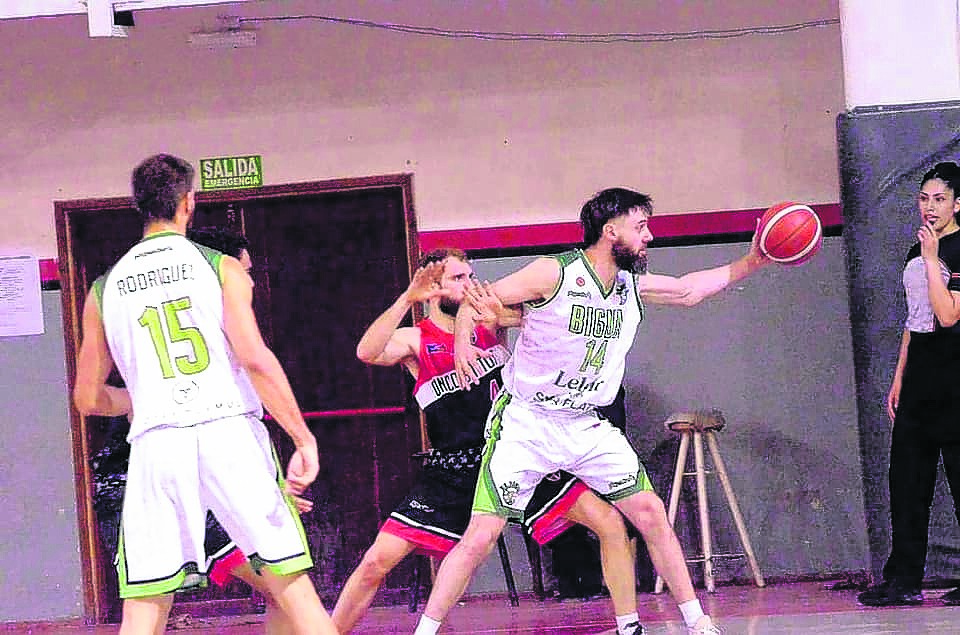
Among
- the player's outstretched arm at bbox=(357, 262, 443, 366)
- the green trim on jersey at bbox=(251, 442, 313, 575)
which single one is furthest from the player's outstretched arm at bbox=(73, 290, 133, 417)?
the player's outstretched arm at bbox=(357, 262, 443, 366)

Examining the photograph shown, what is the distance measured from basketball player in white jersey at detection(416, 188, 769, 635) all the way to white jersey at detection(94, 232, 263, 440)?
1508 mm

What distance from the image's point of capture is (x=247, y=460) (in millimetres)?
3910

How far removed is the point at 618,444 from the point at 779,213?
1225 mm

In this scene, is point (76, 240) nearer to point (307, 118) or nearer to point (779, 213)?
point (307, 118)

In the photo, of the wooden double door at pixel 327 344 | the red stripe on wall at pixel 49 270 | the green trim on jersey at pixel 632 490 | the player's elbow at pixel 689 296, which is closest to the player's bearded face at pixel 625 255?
the player's elbow at pixel 689 296

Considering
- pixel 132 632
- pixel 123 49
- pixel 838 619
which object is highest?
pixel 123 49

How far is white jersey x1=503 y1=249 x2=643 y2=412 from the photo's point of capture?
17.4 feet

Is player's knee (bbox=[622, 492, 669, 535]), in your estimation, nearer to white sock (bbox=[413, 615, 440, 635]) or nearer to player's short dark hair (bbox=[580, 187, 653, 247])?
white sock (bbox=[413, 615, 440, 635])

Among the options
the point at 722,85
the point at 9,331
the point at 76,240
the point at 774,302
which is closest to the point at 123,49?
the point at 76,240

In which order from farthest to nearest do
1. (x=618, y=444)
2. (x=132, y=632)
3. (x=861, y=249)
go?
(x=861, y=249), (x=618, y=444), (x=132, y=632)

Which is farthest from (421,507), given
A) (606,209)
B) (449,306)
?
(606,209)

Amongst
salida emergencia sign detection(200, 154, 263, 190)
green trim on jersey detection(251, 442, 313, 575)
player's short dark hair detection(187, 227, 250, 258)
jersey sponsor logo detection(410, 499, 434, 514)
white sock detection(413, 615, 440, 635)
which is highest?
salida emergencia sign detection(200, 154, 263, 190)

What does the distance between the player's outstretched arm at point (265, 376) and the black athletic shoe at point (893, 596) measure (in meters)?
3.30

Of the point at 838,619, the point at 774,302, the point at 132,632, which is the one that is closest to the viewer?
the point at 132,632
